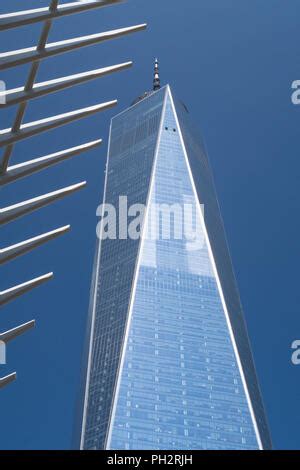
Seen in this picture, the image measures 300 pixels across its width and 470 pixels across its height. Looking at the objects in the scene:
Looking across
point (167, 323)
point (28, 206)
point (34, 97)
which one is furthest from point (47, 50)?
point (167, 323)

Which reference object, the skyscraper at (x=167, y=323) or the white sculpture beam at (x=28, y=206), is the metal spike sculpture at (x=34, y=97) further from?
the skyscraper at (x=167, y=323)

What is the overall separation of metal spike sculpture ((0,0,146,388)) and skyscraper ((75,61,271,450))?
82495 millimetres

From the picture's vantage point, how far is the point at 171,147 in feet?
424

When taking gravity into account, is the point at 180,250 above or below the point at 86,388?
above

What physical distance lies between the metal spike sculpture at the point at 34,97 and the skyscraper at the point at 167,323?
82495mm

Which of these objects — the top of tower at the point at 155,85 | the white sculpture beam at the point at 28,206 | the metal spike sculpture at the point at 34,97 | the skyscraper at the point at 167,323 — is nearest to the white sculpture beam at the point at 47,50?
the metal spike sculpture at the point at 34,97

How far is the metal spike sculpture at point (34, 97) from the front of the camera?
10.4 m

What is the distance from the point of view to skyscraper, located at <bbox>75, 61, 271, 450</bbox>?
96750mm

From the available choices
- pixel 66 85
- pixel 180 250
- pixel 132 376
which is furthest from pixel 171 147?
pixel 66 85

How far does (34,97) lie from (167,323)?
329 ft

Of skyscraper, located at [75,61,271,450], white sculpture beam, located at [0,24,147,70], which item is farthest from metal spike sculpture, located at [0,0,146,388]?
skyscraper, located at [75,61,271,450]

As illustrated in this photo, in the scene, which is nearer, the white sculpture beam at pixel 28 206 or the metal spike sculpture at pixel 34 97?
the metal spike sculpture at pixel 34 97

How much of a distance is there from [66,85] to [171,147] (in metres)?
119
